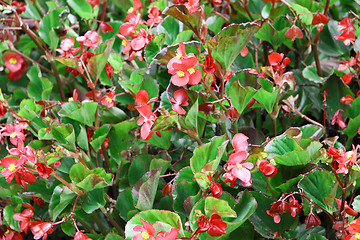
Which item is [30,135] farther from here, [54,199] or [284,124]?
[284,124]

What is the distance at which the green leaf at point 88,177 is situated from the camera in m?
0.67

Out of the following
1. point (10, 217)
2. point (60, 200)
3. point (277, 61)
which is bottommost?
point (10, 217)

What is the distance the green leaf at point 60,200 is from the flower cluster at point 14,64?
16.5 inches

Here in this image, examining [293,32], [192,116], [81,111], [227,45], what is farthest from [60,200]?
[293,32]

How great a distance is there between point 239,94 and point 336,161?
0.17 meters

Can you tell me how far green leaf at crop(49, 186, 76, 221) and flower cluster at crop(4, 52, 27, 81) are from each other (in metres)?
0.42

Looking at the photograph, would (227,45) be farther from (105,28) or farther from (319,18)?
(105,28)

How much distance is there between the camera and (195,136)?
67 centimetres

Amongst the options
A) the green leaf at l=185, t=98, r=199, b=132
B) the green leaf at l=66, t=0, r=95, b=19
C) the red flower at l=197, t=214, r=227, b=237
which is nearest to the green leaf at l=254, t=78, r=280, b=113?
the green leaf at l=185, t=98, r=199, b=132

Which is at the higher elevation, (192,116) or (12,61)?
(192,116)

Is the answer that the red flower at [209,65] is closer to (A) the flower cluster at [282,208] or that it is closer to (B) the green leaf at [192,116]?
(B) the green leaf at [192,116]

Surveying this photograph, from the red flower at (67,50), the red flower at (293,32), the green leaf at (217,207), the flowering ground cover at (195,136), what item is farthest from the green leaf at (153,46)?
the green leaf at (217,207)

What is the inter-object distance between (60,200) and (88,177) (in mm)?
75

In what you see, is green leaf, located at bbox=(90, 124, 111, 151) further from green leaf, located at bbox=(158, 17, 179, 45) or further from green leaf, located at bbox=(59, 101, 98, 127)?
green leaf, located at bbox=(158, 17, 179, 45)
